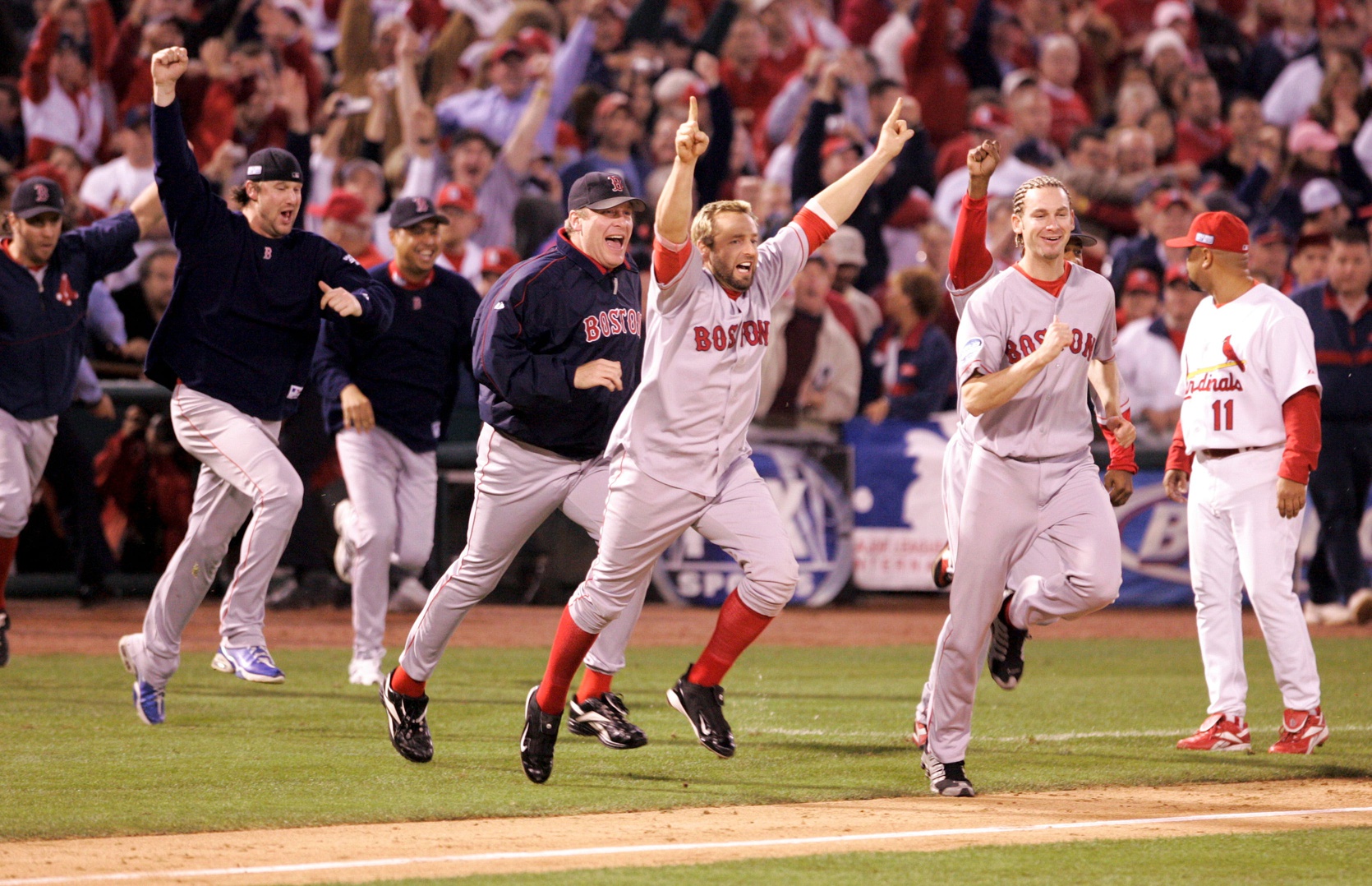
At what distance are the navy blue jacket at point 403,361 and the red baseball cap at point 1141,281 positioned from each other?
7.24 metres

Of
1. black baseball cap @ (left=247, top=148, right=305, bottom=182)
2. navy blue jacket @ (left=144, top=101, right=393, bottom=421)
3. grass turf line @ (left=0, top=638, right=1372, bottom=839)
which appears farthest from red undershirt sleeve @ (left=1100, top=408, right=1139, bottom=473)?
black baseball cap @ (left=247, top=148, right=305, bottom=182)

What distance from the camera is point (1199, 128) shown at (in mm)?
18844

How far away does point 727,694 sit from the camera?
947cm

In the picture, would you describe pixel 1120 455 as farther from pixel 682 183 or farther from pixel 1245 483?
pixel 682 183

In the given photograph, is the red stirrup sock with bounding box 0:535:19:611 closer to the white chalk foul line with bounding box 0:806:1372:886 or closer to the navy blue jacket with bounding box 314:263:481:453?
the navy blue jacket with bounding box 314:263:481:453

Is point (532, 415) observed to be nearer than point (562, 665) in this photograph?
No

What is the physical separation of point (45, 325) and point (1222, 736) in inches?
257

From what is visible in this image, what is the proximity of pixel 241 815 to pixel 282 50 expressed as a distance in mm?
11786

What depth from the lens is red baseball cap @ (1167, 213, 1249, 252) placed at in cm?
778

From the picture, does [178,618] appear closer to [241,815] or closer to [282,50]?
[241,815]

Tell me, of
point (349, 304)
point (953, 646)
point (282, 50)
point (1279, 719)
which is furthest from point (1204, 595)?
point (282, 50)

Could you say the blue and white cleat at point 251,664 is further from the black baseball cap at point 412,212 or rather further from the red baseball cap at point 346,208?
the red baseball cap at point 346,208

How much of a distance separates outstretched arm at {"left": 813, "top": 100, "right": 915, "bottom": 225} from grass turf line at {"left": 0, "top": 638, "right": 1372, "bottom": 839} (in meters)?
2.28

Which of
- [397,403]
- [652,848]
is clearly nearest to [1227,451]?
[652,848]
